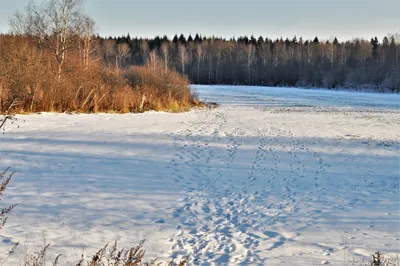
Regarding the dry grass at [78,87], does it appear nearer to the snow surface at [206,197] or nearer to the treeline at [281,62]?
the snow surface at [206,197]

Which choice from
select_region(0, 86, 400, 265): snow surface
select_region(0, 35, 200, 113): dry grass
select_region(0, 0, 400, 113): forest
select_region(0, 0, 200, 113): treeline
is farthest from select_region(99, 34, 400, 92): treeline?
select_region(0, 86, 400, 265): snow surface

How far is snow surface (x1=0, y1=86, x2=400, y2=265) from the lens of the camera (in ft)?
16.3

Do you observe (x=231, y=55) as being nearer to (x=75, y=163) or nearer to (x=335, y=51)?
(x=335, y=51)

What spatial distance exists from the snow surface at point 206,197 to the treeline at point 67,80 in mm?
4899

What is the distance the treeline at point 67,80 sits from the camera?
67.2ft

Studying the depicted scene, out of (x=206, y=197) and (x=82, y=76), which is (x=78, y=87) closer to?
(x=82, y=76)

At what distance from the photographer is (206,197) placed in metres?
7.17

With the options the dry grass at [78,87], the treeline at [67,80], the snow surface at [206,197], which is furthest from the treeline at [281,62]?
the snow surface at [206,197]

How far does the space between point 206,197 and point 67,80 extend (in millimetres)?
18156

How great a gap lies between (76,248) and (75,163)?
5017mm

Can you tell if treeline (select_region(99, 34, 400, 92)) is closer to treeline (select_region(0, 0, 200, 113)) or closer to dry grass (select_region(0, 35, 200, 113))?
treeline (select_region(0, 0, 200, 113))

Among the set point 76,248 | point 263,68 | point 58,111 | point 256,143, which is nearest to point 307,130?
point 256,143

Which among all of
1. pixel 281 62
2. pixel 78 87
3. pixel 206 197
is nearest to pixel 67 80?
pixel 78 87

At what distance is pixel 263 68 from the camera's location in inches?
3457
